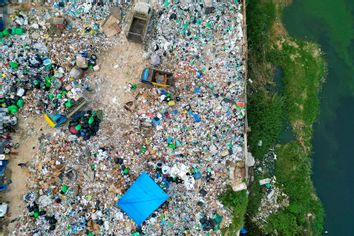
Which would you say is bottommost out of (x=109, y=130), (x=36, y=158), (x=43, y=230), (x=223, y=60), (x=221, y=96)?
(x=43, y=230)

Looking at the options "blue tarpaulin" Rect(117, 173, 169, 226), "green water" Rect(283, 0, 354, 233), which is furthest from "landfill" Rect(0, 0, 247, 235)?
"green water" Rect(283, 0, 354, 233)

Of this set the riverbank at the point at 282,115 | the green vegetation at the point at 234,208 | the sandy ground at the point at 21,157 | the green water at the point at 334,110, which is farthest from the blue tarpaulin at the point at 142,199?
the green water at the point at 334,110

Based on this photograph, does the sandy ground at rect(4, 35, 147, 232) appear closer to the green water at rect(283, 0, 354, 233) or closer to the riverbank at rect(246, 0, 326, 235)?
the riverbank at rect(246, 0, 326, 235)

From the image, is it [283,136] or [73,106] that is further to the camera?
[283,136]

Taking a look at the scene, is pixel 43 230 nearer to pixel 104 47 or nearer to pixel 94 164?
pixel 94 164

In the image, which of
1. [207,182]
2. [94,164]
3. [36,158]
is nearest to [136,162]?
[94,164]

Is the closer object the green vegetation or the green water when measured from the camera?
the green vegetation
